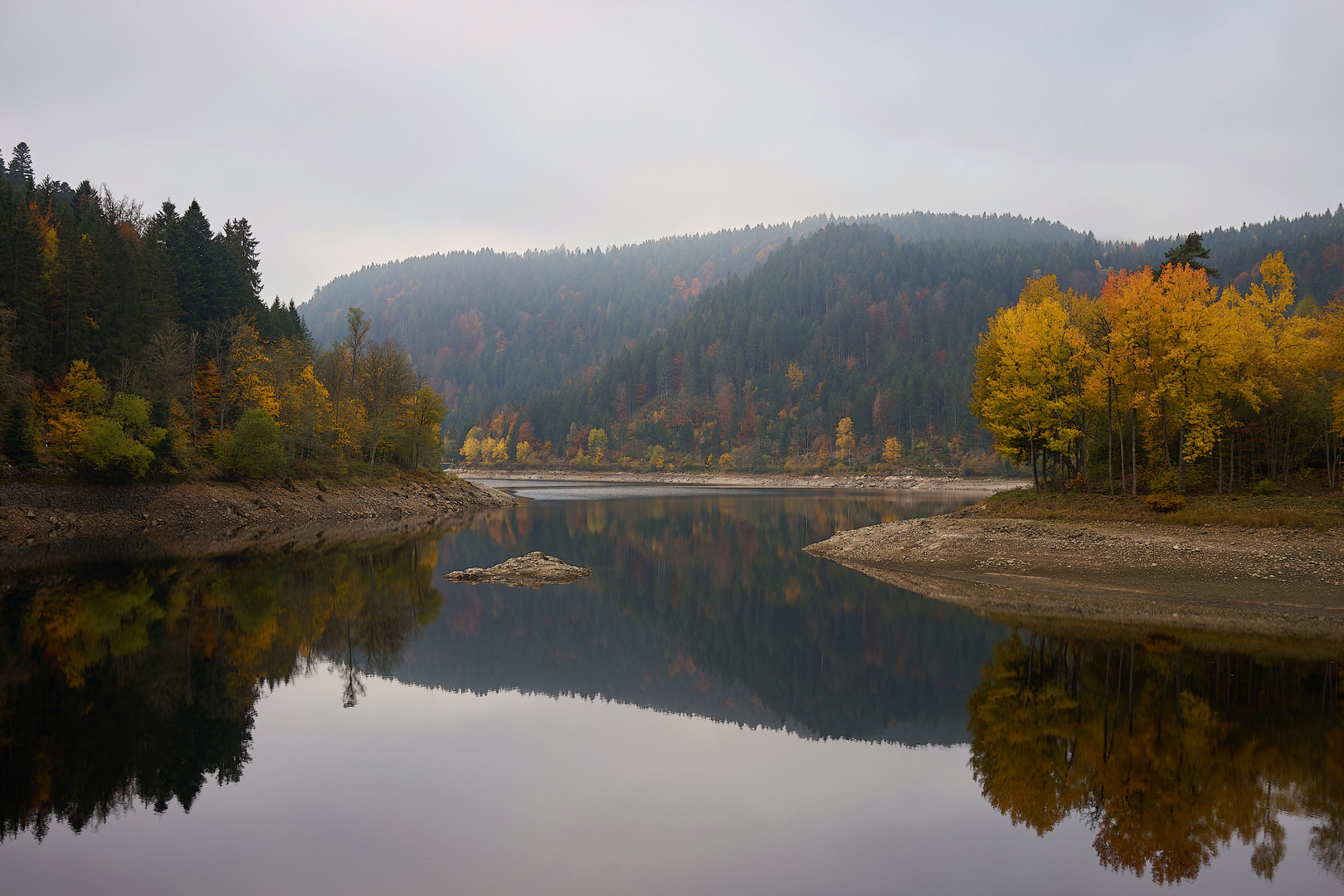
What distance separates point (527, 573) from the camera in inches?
1228

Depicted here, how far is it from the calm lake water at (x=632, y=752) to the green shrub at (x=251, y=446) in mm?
24416

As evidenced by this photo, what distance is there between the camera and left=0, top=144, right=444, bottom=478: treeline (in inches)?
1608

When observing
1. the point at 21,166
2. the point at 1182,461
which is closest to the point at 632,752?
the point at 1182,461

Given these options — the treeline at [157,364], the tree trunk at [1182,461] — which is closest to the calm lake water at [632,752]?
the tree trunk at [1182,461]

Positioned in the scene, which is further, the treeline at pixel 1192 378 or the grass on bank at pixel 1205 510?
the treeline at pixel 1192 378

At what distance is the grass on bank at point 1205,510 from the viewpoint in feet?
85.3

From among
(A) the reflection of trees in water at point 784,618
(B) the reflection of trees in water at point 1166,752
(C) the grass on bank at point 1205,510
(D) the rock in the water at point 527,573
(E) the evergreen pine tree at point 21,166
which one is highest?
(E) the evergreen pine tree at point 21,166

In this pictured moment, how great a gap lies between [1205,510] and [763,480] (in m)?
95.9

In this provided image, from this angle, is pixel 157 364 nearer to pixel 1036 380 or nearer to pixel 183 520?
pixel 183 520

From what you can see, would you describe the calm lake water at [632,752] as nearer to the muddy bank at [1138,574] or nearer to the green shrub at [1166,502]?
the muddy bank at [1138,574]

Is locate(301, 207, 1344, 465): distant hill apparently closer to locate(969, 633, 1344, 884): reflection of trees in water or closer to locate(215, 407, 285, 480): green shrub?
locate(215, 407, 285, 480): green shrub

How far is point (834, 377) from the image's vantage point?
498 ft

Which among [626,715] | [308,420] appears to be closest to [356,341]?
[308,420]

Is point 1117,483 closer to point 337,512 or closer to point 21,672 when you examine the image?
point 21,672
